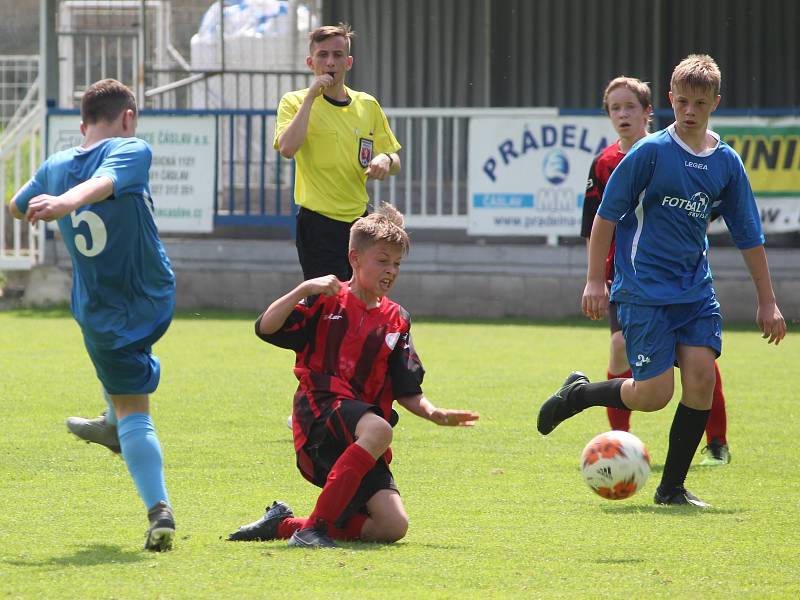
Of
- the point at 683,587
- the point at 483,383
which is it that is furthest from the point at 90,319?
the point at 483,383

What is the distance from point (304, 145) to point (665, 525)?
3440mm

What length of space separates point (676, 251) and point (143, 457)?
2339mm

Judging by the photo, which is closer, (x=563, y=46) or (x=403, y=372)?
(x=403, y=372)

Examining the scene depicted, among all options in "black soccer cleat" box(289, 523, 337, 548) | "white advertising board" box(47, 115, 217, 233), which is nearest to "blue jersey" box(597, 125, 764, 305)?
"black soccer cleat" box(289, 523, 337, 548)

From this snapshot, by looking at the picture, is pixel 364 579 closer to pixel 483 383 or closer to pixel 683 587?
pixel 683 587

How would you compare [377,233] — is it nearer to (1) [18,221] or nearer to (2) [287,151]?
(2) [287,151]

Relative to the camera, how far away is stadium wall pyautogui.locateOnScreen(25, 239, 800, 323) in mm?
14266

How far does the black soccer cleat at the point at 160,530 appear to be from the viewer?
483cm

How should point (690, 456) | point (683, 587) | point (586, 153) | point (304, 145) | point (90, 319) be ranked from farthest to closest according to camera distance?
point (586, 153) < point (304, 145) < point (690, 456) < point (90, 319) < point (683, 587)

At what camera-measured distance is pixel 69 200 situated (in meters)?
4.67

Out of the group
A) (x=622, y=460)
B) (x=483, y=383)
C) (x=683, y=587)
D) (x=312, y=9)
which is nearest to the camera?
(x=683, y=587)

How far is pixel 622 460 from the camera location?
551 cm

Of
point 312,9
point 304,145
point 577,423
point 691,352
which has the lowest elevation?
point 577,423

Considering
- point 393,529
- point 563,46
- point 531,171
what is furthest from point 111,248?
point 563,46
